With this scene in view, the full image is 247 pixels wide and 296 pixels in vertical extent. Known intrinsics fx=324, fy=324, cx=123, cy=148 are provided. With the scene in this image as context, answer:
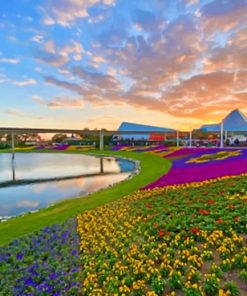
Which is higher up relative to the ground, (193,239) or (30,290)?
(193,239)

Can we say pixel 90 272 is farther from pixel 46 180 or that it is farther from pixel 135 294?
pixel 46 180

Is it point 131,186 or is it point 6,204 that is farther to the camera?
point 131,186

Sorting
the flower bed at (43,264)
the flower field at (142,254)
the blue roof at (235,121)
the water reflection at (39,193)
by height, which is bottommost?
the water reflection at (39,193)

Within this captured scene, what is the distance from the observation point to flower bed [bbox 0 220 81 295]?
21.0 ft

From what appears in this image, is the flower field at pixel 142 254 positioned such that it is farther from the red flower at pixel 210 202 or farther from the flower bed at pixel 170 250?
the red flower at pixel 210 202

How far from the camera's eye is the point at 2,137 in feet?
477

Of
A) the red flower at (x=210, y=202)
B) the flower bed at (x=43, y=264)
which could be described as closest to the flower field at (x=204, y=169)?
the red flower at (x=210, y=202)

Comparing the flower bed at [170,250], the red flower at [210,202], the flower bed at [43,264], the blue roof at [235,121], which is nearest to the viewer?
the flower bed at [170,250]

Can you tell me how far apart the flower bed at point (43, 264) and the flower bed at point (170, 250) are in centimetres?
28

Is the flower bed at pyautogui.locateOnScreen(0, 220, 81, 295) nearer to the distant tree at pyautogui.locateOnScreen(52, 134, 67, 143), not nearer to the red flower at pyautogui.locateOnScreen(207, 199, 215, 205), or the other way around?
the red flower at pyautogui.locateOnScreen(207, 199, 215, 205)

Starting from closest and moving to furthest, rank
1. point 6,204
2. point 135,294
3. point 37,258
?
point 135,294 → point 37,258 → point 6,204

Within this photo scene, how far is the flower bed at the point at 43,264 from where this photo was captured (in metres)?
6.41

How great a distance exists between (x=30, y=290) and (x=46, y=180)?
22.3 metres

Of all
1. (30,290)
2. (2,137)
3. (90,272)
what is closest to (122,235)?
(90,272)
